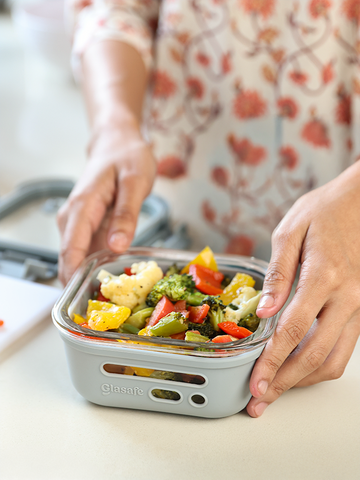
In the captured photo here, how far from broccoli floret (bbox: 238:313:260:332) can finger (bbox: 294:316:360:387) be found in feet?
0.45

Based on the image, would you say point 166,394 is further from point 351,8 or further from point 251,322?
point 351,8

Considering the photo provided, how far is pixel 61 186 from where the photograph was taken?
1636mm

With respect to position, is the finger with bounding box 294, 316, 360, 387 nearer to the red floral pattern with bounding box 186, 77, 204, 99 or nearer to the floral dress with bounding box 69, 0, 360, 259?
the floral dress with bounding box 69, 0, 360, 259

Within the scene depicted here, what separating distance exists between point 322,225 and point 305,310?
159mm

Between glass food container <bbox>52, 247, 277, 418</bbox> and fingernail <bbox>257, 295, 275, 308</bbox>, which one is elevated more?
fingernail <bbox>257, 295, 275, 308</bbox>

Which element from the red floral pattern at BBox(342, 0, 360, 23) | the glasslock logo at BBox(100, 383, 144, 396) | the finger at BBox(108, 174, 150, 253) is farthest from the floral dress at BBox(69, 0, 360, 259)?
the glasslock logo at BBox(100, 383, 144, 396)

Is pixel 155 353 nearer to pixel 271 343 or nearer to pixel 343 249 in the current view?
pixel 271 343

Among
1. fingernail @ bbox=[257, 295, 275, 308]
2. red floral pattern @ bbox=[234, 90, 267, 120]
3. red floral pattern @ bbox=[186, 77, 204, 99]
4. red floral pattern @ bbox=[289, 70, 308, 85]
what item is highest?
red floral pattern @ bbox=[289, 70, 308, 85]

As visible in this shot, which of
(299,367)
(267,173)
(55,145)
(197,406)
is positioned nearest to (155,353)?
(197,406)

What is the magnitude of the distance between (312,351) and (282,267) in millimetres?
142

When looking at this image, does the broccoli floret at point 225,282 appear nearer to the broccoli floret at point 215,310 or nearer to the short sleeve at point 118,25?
the broccoli floret at point 215,310

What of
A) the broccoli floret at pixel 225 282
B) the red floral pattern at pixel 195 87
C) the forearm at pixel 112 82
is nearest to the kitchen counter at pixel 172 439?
the broccoli floret at pixel 225 282

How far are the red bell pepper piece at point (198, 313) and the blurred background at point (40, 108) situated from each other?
49.0 inches

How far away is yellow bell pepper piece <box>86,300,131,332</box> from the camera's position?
808 millimetres
